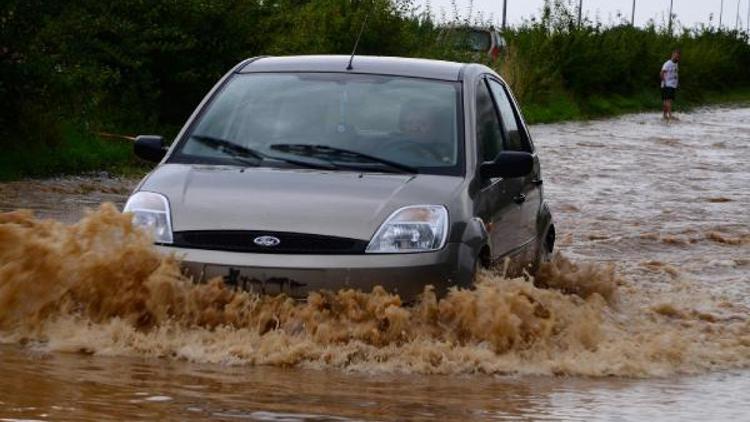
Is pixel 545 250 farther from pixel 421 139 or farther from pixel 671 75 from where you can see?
pixel 671 75

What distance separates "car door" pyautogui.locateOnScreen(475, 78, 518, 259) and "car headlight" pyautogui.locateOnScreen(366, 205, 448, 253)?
49cm

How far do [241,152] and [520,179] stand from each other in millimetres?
1745

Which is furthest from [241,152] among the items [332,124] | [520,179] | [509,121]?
[509,121]

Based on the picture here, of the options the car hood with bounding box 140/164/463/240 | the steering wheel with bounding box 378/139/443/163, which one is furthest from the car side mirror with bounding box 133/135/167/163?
the steering wheel with bounding box 378/139/443/163

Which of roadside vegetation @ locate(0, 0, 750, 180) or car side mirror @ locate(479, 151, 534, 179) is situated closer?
car side mirror @ locate(479, 151, 534, 179)

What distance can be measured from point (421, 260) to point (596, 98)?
130ft

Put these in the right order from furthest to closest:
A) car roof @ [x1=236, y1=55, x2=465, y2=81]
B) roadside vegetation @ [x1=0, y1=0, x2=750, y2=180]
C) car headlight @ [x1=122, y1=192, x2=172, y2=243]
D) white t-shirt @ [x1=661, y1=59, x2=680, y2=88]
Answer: white t-shirt @ [x1=661, y1=59, x2=680, y2=88] < roadside vegetation @ [x1=0, y1=0, x2=750, y2=180] < car roof @ [x1=236, y1=55, x2=465, y2=81] < car headlight @ [x1=122, y1=192, x2=172, y2=243]

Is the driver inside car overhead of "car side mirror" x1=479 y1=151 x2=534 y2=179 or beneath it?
overhead

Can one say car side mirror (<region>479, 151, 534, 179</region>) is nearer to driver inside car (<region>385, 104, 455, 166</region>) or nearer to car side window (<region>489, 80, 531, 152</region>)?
driver inside car (<region>385, 104, 455, 166</region>)

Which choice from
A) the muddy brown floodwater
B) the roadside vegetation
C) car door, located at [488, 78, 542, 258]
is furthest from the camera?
the roadside vegetation

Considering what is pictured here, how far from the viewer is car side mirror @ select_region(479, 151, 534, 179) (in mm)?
8617

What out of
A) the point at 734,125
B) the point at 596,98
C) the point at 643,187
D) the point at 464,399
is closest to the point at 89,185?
the point at 643,187

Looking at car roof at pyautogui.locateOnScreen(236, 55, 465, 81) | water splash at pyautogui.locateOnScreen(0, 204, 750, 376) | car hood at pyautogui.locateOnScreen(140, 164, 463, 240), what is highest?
car roof at pyautogui.locateOnScreen(236, 55, 465, 81)

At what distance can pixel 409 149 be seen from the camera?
863cm
